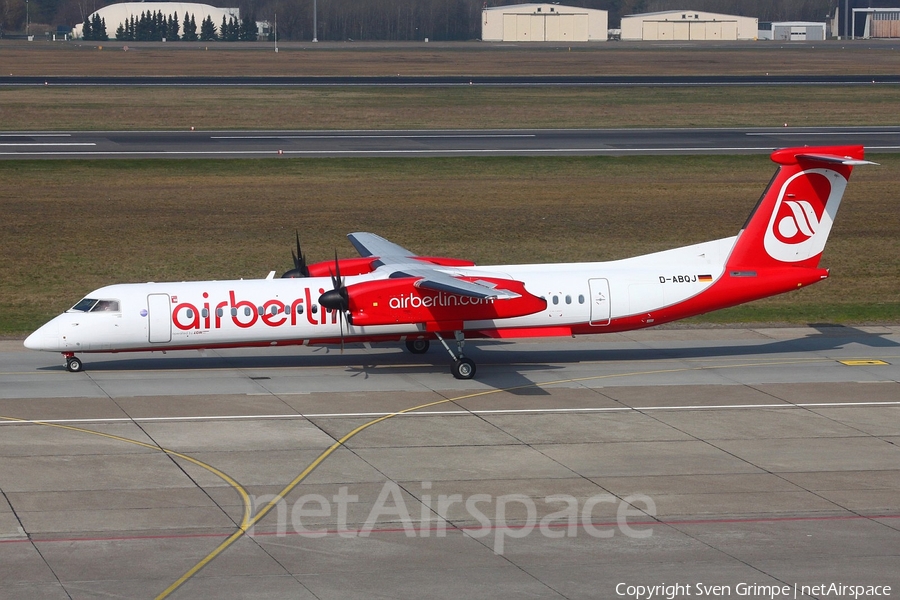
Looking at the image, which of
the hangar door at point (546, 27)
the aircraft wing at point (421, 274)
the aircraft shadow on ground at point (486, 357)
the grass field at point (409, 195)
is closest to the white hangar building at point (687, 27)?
the hangar door at point (546, 27)

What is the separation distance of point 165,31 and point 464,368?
168 m

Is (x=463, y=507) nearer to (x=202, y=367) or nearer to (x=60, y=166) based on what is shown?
(x=202, y=367)

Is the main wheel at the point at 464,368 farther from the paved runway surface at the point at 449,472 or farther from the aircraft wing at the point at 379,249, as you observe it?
the aircraft wing at the point at 379,249

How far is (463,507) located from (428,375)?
10.1 meters

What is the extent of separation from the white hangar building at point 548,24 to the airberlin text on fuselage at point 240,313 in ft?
524

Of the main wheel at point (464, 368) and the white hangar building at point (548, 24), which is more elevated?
the white hangar building at point (548, 24)

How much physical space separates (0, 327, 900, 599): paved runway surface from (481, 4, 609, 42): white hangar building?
155774 millimetres

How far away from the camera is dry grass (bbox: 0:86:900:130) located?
3098 inches

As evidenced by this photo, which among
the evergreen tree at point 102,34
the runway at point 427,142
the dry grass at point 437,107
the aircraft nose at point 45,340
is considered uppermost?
the evergreen tree at point 102,34

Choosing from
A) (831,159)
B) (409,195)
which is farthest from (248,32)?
(831,159)

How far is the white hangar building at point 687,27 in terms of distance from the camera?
18425 cm

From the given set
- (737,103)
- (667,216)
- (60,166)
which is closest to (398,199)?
(667,216)

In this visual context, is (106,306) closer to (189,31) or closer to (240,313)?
(240,313)

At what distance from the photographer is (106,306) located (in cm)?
2880
